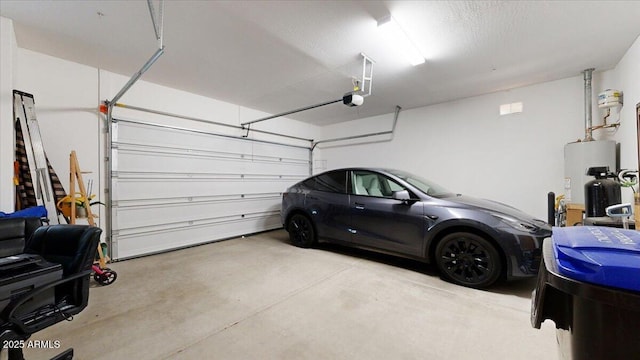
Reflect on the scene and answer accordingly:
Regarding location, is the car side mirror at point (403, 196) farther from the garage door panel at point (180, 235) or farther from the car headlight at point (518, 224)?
the garage door panel at point (180, 235)

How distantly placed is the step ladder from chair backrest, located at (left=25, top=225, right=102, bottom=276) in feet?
4.86

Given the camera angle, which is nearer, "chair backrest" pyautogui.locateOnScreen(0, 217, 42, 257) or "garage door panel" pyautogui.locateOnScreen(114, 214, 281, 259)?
"chair backrest" pyautogui.locateOnScreen(0, 217, 42, 257)

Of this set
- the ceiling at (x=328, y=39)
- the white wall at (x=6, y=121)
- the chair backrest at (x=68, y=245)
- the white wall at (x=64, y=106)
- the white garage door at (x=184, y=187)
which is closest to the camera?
the chair backrest at (x=68, y=245)

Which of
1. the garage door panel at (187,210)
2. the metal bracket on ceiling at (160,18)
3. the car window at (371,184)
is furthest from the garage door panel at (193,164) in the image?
the car window at (371,184)

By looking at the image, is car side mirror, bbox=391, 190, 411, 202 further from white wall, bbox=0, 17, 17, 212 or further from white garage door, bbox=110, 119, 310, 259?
white wall, bbox=0, 17, 17, 212

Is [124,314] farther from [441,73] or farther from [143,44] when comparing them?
[441,73]

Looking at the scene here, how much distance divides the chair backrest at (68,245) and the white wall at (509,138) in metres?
5.08

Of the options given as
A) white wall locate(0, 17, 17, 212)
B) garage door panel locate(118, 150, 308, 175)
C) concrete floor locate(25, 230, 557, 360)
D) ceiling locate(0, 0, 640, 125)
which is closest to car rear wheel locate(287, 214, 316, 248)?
concrete floor locate(25, 230, 557, 360)

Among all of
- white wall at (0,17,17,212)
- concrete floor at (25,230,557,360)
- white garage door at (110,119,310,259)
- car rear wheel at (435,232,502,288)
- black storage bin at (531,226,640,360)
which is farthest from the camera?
white garage door at (110,119,310,259)

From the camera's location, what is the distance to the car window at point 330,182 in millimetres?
3676

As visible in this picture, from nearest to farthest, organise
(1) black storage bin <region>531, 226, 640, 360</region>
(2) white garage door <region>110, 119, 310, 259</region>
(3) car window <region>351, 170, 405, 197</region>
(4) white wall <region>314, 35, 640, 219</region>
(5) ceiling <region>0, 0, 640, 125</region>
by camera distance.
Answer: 1. (1) black storage bin <region>531, 226, 640, 360</region>
2. (5) ceiling <region>0, 0, 640, 125</region>
3. (4) white wall <region>314, 35, 640, 219</region>
4. (3) car window <region>351, 170, 405, 197</region>
5. (2) white garage door <region>110, 119, 310, 259</region>

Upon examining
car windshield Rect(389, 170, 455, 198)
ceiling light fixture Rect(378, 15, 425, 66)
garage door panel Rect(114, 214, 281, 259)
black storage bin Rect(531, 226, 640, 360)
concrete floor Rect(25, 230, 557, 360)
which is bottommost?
concrete floor Rect(25, 230, 557, 360)

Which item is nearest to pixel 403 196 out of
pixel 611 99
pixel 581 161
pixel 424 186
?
pixel 424 186

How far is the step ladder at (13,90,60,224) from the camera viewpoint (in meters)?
2.64
